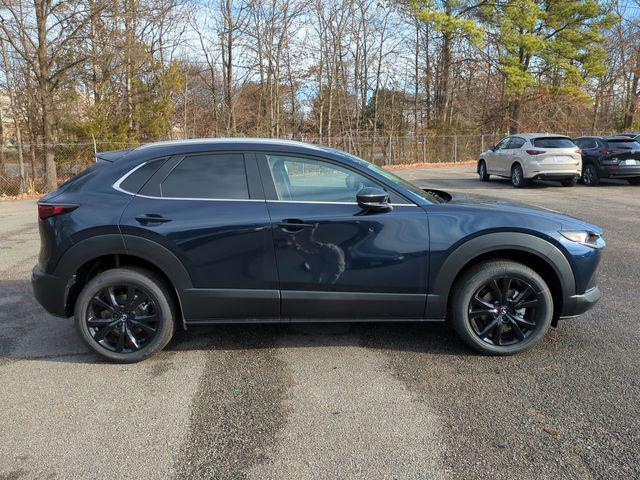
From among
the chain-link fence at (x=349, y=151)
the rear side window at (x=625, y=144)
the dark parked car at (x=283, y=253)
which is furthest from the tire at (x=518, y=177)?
the dark parked car at (x=283, y=253)

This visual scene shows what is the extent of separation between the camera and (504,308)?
144 inches

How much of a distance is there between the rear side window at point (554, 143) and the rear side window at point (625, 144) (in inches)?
59.9

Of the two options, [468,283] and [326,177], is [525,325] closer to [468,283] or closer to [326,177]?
[468,283]

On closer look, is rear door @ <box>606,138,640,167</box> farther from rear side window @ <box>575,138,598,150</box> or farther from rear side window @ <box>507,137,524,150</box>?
rear side window @ <box>507,137,524,150</box>

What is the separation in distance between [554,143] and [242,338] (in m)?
12.9

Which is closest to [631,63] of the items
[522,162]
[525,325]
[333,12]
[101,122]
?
[333,12]

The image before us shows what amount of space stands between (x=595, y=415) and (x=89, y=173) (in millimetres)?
3938

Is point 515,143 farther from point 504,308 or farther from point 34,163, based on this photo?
point 34,163

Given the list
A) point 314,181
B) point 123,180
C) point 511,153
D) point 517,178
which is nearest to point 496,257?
point 314,181

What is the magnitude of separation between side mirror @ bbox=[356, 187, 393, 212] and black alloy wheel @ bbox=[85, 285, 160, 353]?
1.74 m

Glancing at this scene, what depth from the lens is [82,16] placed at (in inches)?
694

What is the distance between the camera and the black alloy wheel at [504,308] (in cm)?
363

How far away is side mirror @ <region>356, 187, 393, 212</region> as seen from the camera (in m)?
3.42

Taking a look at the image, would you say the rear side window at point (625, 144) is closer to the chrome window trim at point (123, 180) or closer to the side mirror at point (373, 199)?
the side mirror at point (373, 199)
